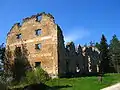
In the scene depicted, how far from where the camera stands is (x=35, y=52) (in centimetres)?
4319

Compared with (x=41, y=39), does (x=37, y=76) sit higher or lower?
lower

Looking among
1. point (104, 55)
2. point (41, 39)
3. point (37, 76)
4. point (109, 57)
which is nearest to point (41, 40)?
point (41, 39)

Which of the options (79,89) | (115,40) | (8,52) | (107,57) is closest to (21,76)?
(8,52)

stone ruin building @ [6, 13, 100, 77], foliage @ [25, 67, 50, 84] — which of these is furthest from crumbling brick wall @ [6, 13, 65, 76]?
foliage @ [25, 67, 50, 84]

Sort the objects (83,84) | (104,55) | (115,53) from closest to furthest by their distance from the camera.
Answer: (83,84), (104,55), (115,53)

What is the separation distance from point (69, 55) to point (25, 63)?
752 cm

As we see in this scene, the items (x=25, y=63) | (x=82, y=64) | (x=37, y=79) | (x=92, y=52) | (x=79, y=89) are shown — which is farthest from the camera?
(x=92, y=52)

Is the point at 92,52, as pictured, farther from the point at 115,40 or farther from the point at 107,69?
the point at 115,40

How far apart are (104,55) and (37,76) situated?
32.3 meters

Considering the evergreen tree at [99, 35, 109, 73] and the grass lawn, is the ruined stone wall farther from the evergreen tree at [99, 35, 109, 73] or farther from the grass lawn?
the evergreen tree at [99, 35, 109, 73]

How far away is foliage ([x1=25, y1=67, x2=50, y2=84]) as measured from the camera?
3503 centimetres

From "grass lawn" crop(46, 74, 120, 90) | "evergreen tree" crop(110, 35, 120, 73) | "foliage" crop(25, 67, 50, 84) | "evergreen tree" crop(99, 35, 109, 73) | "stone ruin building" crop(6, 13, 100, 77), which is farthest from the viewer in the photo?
"evergreen tree" crop(110, 35, 120, 73)

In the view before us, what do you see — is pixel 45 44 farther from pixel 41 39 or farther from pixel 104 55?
pixel 104 55

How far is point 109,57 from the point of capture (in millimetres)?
67125
